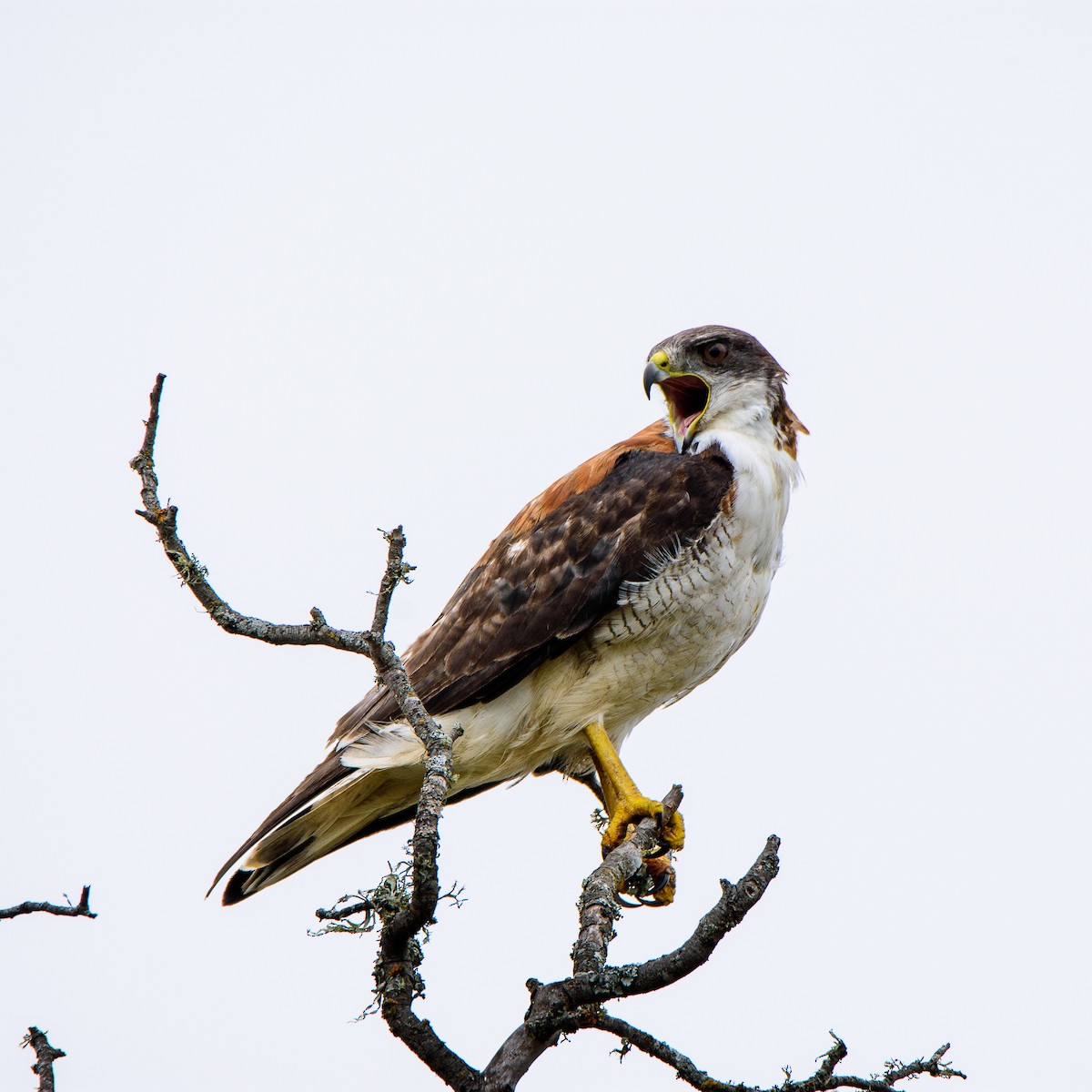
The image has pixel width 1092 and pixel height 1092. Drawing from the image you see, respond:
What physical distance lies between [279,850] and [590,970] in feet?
7.01

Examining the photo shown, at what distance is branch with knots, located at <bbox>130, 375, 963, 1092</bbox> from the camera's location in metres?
2.76

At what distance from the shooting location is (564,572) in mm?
5031

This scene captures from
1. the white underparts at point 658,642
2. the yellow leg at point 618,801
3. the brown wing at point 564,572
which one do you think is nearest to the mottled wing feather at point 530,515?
the brown wing at point 564,572

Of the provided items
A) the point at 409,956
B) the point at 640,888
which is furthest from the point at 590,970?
the point at 640,888

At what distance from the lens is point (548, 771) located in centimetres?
568

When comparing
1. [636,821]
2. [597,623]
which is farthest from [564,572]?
[636,821]

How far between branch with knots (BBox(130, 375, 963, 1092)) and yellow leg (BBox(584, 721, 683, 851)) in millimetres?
1625

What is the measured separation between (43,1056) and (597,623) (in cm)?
276

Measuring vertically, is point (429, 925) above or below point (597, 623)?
below

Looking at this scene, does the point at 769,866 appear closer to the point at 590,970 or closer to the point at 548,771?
the point at 590,970

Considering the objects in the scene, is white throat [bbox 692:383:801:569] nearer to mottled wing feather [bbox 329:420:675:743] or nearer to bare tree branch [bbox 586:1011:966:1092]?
mottled wing feather [bbox 329:420:675:743]

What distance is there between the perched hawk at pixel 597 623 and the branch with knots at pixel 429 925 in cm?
180

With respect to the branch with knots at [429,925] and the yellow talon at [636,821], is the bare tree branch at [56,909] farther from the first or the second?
the yellow talon at [636,821]

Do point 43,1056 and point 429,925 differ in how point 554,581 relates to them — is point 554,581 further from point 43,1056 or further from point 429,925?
point 43,1056
